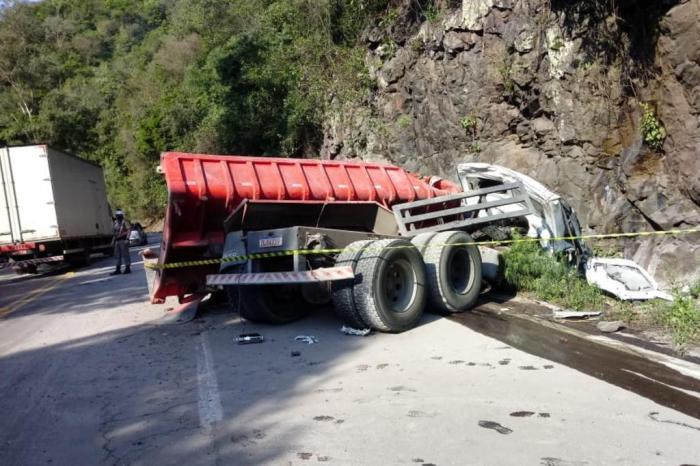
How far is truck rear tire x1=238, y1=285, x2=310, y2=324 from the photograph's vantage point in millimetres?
7590

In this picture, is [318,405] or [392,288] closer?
[318,405]

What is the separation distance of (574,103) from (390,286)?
622 cm

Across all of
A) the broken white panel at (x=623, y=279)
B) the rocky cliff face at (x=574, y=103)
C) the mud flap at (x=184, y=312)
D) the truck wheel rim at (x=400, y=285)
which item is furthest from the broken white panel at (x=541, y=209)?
the mud flap at (x=184, y=312)

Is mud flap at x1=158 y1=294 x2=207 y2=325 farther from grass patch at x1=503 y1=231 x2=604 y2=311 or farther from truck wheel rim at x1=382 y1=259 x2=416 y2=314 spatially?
grass patch at x1=503 y1=231 x2=604 y2=311

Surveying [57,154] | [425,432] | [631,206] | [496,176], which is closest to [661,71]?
[631,206]

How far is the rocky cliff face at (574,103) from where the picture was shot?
8859 millimetres

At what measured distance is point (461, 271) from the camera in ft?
28.2

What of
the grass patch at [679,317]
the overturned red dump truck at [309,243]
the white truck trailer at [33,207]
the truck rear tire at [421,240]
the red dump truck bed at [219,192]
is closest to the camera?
the grass patch at [679,317]

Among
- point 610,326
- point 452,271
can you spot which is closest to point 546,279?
point 452,271

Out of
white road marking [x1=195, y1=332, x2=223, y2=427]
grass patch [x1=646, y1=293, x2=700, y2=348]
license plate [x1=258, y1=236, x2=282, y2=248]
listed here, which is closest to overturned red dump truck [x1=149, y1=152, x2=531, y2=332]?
license plate [x1=258, y1=236, x2=282, y2=248]

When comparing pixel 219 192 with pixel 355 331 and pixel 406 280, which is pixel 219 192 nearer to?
pixel 355 331

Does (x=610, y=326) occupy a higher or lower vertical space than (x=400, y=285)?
lower

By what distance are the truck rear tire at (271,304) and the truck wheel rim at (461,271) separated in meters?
2.26

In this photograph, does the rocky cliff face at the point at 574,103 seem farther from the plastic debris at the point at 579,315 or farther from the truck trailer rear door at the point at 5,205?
the truck trailer rear door at the point at 5,205
